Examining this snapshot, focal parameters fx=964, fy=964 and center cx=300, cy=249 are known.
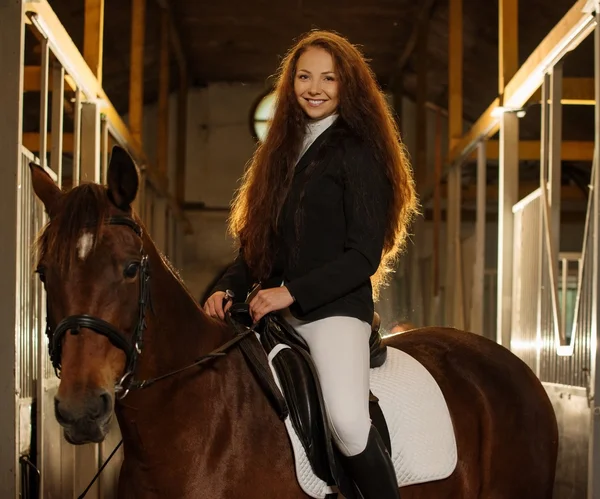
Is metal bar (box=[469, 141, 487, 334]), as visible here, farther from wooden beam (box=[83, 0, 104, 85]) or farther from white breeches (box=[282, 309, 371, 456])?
white breeches (box=[282, 309, 371, 456])

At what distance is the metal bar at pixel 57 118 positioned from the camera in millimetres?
4914

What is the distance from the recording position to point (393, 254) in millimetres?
2844

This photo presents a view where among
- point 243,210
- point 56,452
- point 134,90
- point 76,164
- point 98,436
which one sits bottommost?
point 56,452

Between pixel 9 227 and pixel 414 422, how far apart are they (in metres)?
1.71

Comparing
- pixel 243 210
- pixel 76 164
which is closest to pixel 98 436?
pixel 243 210

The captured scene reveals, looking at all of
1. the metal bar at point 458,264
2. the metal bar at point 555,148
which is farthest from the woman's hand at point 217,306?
the metal bar at point 458,264

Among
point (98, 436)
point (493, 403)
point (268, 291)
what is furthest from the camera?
point (493, 403)

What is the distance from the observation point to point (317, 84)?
2.73 m

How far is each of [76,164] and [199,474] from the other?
131 inches

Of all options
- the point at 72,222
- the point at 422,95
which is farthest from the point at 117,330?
the point at 422,95

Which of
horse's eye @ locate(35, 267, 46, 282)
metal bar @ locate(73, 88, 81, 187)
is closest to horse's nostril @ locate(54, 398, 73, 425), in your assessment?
horse's eye @ locate(35, 267, 46, 282)

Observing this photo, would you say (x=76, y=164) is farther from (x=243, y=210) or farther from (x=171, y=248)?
(x=171, y=248)

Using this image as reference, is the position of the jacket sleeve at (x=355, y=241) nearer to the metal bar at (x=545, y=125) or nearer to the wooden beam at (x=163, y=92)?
the metal bar at (x=545, y=125)

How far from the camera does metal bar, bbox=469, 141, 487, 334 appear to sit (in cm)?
767
